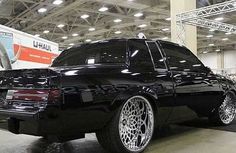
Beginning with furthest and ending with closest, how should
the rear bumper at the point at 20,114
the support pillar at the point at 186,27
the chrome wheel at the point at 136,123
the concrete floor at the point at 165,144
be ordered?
the support pillar at the point at 186,27 < the concrete floor at the point at 165,144 < the chrome wheel at the point at 136,123 < the rear bumper at the point at 20,114

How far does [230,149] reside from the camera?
3266 millimetres

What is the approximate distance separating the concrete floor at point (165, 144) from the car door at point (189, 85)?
0.93 ft

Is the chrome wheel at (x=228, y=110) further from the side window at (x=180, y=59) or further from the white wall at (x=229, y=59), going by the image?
the white wall at (x=229, y=59)

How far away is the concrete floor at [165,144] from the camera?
3307 millimetres

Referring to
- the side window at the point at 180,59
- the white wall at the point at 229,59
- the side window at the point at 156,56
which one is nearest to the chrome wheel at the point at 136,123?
the side window at the point at 156,56

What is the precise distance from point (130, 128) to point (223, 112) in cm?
210

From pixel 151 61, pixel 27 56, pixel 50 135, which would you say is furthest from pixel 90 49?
pixel 27 56

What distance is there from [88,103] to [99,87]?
0.19 m

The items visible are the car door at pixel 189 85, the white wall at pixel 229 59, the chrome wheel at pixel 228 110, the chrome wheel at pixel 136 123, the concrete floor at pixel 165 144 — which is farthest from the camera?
the white wall at pixel 229 59

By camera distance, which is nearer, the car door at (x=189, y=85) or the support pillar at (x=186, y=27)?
the car door at (x=189, y=85)

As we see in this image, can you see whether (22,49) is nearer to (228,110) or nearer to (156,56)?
(156,56)

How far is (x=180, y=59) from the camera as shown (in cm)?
400

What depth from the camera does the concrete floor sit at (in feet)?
10.8

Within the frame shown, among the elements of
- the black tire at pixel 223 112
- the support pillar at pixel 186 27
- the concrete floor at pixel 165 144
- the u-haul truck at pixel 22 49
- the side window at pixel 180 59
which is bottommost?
the concrete floor at pixel 165 144
